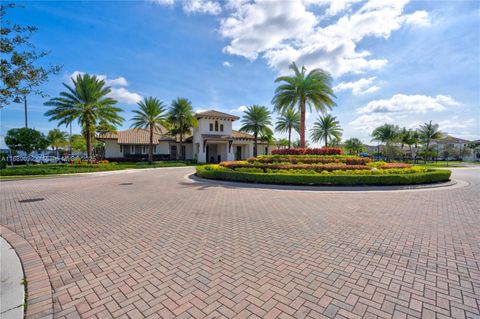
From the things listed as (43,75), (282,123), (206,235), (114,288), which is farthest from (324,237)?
(282,123)

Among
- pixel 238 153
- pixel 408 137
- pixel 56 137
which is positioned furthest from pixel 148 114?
pixel 408 137

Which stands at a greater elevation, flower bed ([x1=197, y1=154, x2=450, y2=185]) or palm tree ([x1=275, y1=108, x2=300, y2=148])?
palm tree ([x1=275, y1=108, x2=300, y2=148])

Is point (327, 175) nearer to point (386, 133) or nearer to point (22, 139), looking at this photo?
point (22, 139)

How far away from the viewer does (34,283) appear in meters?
3.26

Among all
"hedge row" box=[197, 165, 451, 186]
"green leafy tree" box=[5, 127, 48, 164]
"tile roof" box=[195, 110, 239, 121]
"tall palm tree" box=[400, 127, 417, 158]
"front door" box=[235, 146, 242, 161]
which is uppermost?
"tile roof" box=[195, 110, 239, 121]

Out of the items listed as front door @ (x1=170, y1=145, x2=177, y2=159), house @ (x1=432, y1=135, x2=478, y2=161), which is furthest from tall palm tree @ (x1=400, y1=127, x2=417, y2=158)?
front door @ (x1=170, y1=145, x2=177, y2=159)

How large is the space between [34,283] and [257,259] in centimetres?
357

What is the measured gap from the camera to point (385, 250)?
4.35m

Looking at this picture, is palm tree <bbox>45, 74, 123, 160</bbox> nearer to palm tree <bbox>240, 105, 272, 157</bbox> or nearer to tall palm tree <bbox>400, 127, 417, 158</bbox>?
palm tree <bbox>240, 105, 272, 157</bbox>

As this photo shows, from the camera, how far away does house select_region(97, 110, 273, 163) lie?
33.8 meters

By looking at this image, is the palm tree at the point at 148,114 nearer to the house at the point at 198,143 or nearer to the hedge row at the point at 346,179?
the house at the point at 198,143

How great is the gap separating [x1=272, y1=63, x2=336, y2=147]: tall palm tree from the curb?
2181 cm

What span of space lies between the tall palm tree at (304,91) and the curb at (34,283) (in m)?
21.8

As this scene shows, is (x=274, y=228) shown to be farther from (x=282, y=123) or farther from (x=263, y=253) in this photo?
(x=282, y=123)
